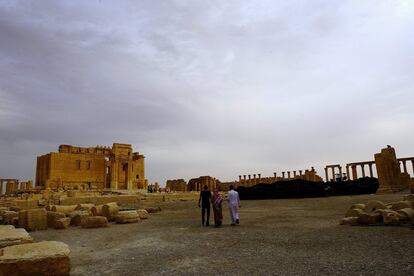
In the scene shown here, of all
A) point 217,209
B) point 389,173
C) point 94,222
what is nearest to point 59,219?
point 94,222

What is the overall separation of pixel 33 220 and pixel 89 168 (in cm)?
3784

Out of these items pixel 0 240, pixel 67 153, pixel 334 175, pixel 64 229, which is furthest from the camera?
pixel 334 175

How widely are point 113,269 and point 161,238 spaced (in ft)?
10.1

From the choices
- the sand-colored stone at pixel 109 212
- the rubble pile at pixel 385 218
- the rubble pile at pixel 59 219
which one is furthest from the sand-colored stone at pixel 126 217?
the rubble pile at pixel 385 218

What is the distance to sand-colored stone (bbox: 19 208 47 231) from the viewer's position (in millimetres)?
10609

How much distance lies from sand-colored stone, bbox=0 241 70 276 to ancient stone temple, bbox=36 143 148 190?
1619 inches

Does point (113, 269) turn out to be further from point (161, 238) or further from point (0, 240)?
point (161, 238)

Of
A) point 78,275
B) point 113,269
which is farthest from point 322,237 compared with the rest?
point 78,275

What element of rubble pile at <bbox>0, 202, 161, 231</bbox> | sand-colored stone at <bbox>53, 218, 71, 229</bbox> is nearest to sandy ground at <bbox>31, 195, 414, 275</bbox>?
rubble pile at <bbox>0, 202, 161, 231</bbox>

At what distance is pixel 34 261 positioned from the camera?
426 cm

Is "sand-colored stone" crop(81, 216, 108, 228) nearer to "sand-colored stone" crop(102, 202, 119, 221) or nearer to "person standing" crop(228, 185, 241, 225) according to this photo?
"sand-colored stone" crop(102, 202, 119, 221)

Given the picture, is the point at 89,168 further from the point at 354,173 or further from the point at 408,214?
the point at 408,214

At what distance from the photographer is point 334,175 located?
47.4 meters

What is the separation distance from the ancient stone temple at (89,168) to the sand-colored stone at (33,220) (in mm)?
33737
